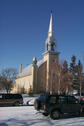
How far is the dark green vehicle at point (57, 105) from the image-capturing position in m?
12.2

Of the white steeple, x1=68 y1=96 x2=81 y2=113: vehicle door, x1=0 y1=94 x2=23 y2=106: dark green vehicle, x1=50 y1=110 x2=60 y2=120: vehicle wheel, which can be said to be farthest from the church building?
x1=50 y1=110 x2=60 y2=120: vehicle wheel

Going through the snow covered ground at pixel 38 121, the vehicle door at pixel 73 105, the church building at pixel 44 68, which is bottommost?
the snow covered ground at pixel 38 121

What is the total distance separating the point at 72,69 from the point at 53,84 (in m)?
9.61

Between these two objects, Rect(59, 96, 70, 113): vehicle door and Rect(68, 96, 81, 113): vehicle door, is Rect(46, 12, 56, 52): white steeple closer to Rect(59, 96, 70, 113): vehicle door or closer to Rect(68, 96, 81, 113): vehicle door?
Rect(68, 96, 81, 113): vehicle door

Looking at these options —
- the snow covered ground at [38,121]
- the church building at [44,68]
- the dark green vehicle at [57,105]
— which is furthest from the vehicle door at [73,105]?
the church building at [44,68]

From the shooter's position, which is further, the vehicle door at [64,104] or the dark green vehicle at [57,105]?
the vehicle door at [64,104]

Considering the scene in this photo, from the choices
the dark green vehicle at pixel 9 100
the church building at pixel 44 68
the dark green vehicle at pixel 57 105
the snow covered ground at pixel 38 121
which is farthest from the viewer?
the church building at pixel 44 68

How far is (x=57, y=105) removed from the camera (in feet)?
40.9

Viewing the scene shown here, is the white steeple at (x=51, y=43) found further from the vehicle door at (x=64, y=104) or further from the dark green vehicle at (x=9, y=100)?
the vehicle door at (x=64, y=104)

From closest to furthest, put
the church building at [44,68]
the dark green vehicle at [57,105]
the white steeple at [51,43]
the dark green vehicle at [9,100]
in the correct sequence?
the dark green vehicle at [57,105] < the dark green vehicle at [9,100] < the church building at [44,68] < the white steeple at [51,43]

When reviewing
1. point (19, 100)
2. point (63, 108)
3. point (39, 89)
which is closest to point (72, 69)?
point (39, 89)

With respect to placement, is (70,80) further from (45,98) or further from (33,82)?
(45,98)

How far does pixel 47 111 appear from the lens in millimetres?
12141

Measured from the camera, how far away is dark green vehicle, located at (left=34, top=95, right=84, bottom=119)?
12248mm
